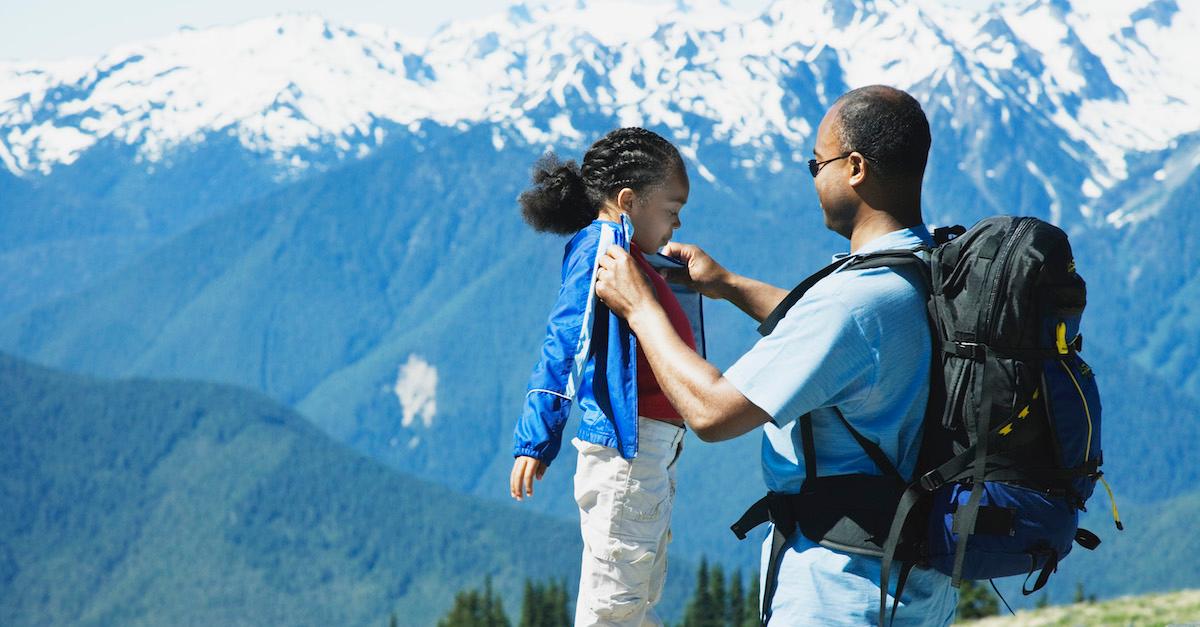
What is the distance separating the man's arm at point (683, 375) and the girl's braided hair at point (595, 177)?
67.4 inches

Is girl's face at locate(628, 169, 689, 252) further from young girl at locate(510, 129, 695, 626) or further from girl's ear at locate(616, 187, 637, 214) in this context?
young girl at locate(510, 129, 695, 626)

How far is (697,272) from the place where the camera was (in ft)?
23.6

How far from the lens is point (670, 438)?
6.61 m

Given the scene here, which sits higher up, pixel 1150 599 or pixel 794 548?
pixel 794 548

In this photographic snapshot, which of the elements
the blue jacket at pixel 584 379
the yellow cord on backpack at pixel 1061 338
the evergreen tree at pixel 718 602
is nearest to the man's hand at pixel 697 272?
the blue jacket at pixel 584 379

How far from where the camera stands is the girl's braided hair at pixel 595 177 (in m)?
7.10

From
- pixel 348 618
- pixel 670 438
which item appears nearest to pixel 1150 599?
pixel 670 438

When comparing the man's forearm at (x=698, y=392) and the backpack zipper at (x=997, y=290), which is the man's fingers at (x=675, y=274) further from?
the backpack zipper at (x=997, y=290)

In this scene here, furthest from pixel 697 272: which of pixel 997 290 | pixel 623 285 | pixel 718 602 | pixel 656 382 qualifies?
pixel 718 602

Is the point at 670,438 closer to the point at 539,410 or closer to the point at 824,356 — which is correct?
the point at 539,410

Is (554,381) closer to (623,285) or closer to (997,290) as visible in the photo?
(623,285)

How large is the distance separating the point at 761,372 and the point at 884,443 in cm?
57

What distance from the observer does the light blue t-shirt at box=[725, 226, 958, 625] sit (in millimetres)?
4844

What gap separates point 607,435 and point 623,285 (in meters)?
1.14
